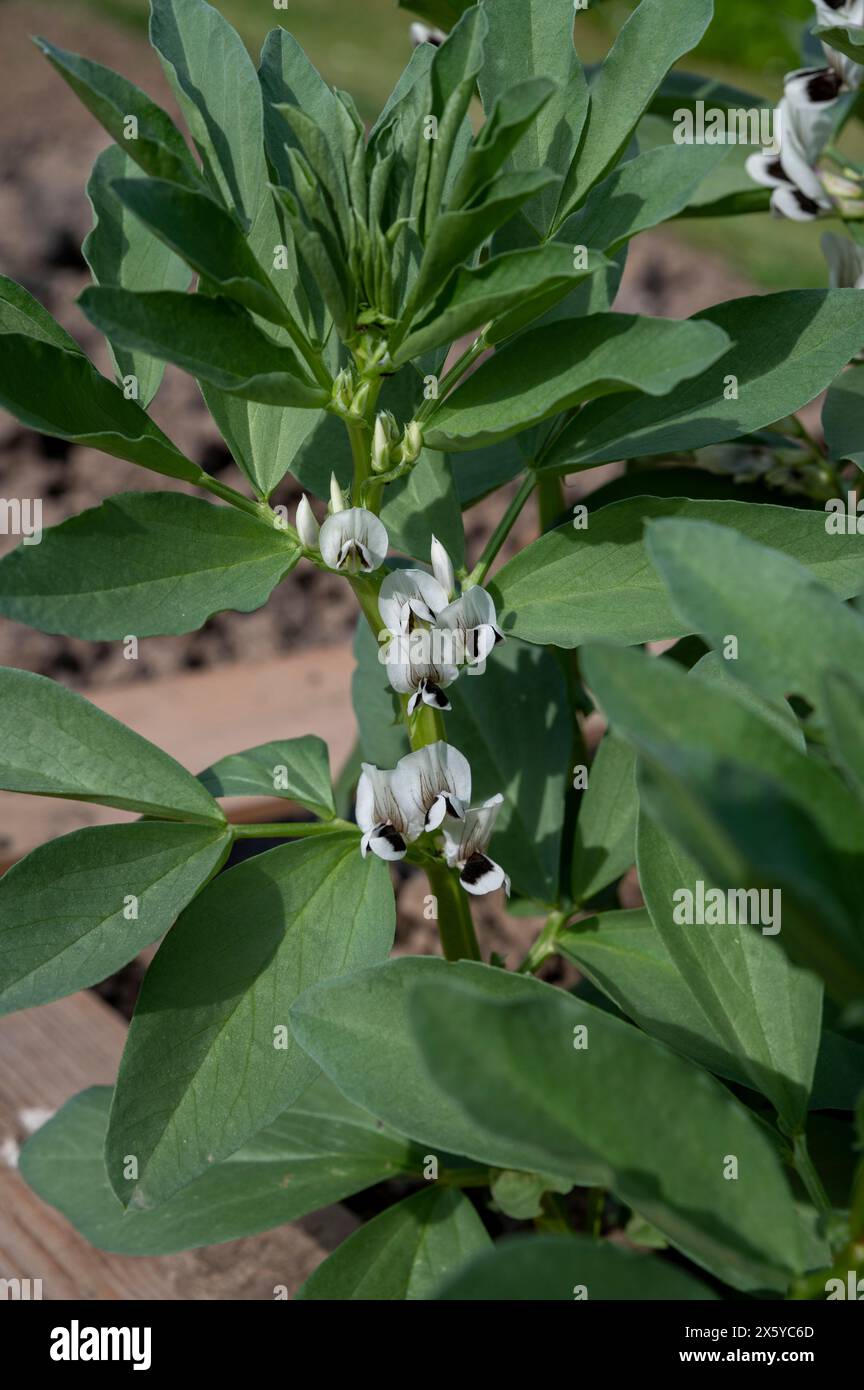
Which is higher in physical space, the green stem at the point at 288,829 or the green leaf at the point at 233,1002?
the green stem at the point at 288,829

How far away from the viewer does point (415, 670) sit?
0.60 meters

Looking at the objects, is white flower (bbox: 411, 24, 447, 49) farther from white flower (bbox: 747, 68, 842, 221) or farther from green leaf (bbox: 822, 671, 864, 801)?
green leaf (bbox: 822, 671, 864, 801)

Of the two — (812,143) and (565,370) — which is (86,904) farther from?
(812,143)

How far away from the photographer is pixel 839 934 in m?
0.34

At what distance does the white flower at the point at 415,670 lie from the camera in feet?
1.97

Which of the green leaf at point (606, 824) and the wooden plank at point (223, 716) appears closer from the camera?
the green leaf at point (606, 824)

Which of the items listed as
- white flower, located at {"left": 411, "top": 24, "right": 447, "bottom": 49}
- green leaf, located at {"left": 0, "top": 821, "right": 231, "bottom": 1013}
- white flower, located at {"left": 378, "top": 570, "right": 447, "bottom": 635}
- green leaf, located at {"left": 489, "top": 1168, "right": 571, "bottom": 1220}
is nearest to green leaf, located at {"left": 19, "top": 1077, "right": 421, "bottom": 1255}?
green leaf, located at {"left": 489, "top": 1168, "right": 571, "bottom": 1220}

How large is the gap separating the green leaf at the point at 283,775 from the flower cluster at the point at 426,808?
69 mm

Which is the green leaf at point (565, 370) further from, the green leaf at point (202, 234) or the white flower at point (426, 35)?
the white flower at point (426, 35)

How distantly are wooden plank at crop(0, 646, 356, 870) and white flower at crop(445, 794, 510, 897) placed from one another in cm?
52

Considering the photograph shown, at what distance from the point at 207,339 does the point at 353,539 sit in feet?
0.35

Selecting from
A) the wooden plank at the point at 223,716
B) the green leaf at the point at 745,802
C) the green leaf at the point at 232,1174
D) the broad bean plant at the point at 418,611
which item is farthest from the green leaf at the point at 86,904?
the wooden plank at the point at 223,716

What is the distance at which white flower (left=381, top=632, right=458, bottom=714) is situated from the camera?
60 cm

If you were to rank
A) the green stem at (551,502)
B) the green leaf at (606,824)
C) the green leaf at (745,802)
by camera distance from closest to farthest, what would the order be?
the green leaf at (745,802)
the green leaf at (606,824)
the green stem at (551,502)
